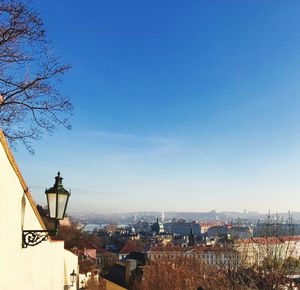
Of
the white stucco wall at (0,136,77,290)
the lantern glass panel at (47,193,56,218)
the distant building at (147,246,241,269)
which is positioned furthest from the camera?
the distant building at (147,246,241,269)

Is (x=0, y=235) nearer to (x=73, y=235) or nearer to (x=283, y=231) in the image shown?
(x=283, y=231)

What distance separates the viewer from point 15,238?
181 inches

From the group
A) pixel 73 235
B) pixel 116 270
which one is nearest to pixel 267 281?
pixel 73 235

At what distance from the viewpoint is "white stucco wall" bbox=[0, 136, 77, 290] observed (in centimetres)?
417

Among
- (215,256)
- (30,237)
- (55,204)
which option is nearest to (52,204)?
(55,204)

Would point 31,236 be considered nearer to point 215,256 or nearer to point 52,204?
point 52,204

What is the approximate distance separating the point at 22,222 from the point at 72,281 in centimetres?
1395

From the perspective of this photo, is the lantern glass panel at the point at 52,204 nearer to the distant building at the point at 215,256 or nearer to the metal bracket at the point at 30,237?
the metal bracket at the point at 30,237

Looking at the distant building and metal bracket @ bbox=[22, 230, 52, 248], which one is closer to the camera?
metal bracket @ bbox=[22, 230, 52, 248]

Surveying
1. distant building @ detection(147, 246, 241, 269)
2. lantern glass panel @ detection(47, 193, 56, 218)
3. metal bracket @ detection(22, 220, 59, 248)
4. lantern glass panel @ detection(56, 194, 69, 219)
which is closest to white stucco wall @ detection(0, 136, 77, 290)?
metal bracket @ detection(22, 220, 59, 248)

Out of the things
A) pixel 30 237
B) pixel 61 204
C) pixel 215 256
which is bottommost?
pixel 215 256

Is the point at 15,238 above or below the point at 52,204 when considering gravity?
below

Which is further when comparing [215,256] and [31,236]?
[215,256]

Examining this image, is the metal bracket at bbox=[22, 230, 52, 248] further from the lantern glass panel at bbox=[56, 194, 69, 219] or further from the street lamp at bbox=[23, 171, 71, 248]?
the lantern glass panel at bbox=[56, 194, 69, 219]
